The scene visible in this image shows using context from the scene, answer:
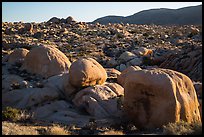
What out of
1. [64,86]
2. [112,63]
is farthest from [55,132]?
[112,63]

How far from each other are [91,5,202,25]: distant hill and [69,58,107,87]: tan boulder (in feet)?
277

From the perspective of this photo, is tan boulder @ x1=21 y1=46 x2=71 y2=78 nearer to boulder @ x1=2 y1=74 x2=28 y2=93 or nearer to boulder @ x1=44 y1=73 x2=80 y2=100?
boulder @ x1=2 y1=74 x2=28 y2=93

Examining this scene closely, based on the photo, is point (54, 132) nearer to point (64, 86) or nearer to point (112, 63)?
point (64, 86)

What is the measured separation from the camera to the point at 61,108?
14070 millimetres

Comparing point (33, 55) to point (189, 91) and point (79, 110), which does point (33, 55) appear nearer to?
point (79, 110)

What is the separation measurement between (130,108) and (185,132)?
8.27 ft

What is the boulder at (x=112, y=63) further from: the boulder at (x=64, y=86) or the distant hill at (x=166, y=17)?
the distant hill at (x=166, y=17)

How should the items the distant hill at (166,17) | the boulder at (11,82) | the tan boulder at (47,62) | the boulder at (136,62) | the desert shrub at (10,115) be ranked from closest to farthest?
the desert shrub at (10,115) → the boulder at (11,82) → the tan boulder at (47,62) → the boulder at (136,62) → the distant hill at (166,17)

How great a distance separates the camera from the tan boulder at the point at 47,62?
18.1 meters

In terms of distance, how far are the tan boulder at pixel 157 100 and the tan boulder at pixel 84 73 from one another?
2842 millimetres

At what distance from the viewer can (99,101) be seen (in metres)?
13.9

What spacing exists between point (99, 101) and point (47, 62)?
205 inches

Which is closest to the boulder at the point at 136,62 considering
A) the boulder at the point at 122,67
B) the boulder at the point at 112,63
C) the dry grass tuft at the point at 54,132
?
the boulder at the point at 122,67

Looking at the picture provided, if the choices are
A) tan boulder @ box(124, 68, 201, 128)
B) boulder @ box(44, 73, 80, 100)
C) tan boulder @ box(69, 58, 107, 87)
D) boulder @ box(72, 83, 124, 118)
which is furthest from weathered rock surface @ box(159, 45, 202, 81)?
tan boulder @ box(124, 68, 201, 128)
